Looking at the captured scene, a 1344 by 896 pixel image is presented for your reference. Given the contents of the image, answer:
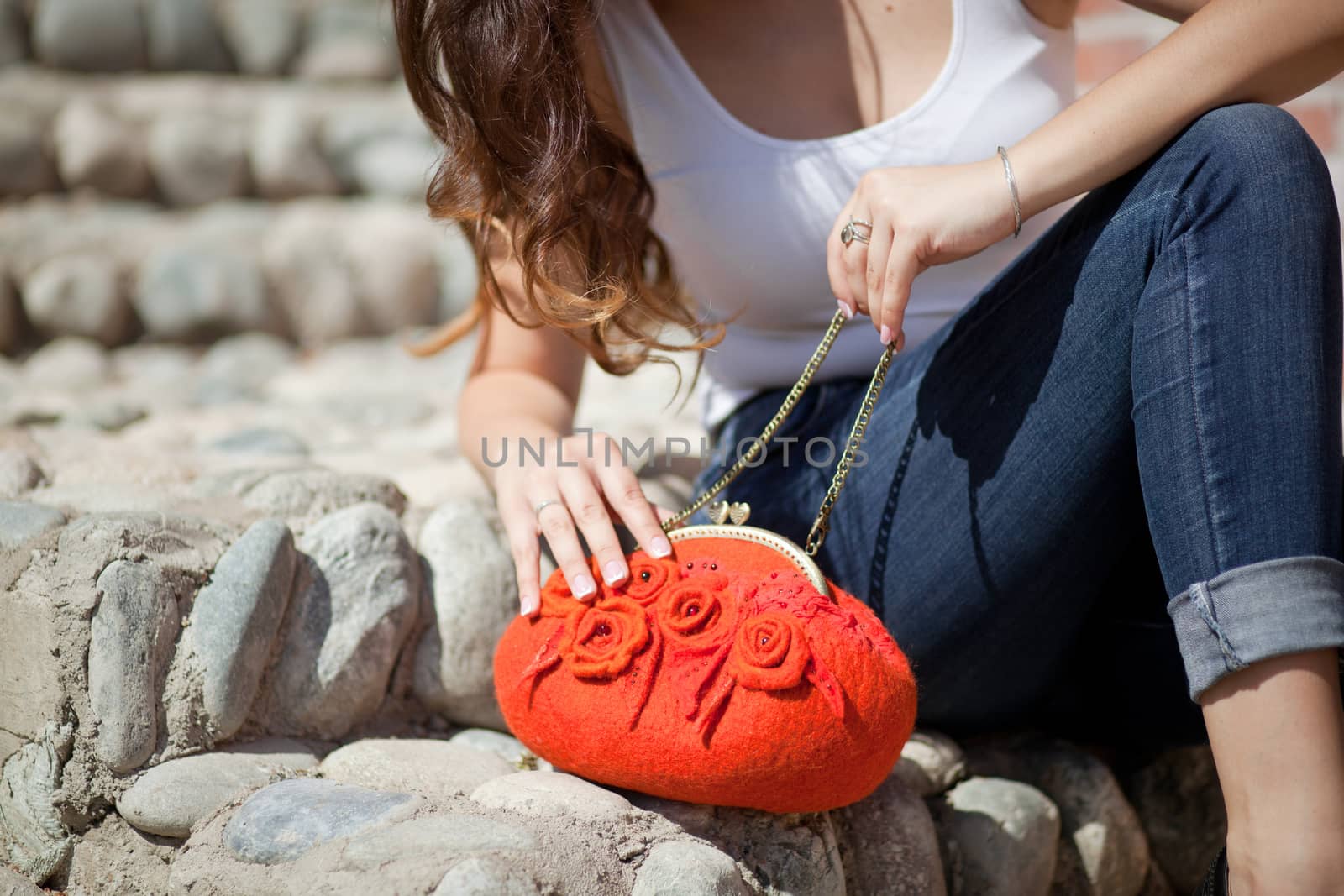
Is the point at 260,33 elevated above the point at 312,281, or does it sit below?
above

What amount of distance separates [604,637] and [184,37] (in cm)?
245

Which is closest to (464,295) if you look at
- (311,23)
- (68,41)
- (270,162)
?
(270,162)

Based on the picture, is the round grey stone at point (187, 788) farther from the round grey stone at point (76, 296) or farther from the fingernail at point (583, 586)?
the round grey stone at point (76, 296)

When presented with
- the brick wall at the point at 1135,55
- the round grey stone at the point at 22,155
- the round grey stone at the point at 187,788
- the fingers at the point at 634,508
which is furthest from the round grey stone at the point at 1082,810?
the round grey stone at the point at 22,155

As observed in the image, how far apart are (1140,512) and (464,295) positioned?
2021 millimetres

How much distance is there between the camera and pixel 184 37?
2.68 meters

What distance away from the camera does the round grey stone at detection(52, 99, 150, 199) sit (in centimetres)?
251

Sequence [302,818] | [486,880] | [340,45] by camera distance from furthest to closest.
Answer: [340,45], [302,818], [486,880]

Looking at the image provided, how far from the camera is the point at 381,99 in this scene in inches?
113

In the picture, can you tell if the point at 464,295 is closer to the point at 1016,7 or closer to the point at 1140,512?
the point at 1016,7

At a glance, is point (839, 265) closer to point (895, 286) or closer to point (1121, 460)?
point (895, 286)

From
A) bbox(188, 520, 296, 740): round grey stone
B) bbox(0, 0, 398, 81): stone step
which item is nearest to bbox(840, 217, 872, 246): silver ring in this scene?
bbox(188, 520, 296, 740): round grey stone

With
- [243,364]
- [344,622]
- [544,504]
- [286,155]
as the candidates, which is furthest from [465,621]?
[286,155]

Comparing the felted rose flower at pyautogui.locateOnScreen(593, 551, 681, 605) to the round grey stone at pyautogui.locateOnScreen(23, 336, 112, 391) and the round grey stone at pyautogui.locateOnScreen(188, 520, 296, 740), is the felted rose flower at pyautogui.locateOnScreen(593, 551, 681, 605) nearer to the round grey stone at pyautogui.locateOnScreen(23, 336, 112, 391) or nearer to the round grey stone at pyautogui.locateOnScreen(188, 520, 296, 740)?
the round grey stone at pyautogui.locateOnScreen(188, 520, 296, 740)
